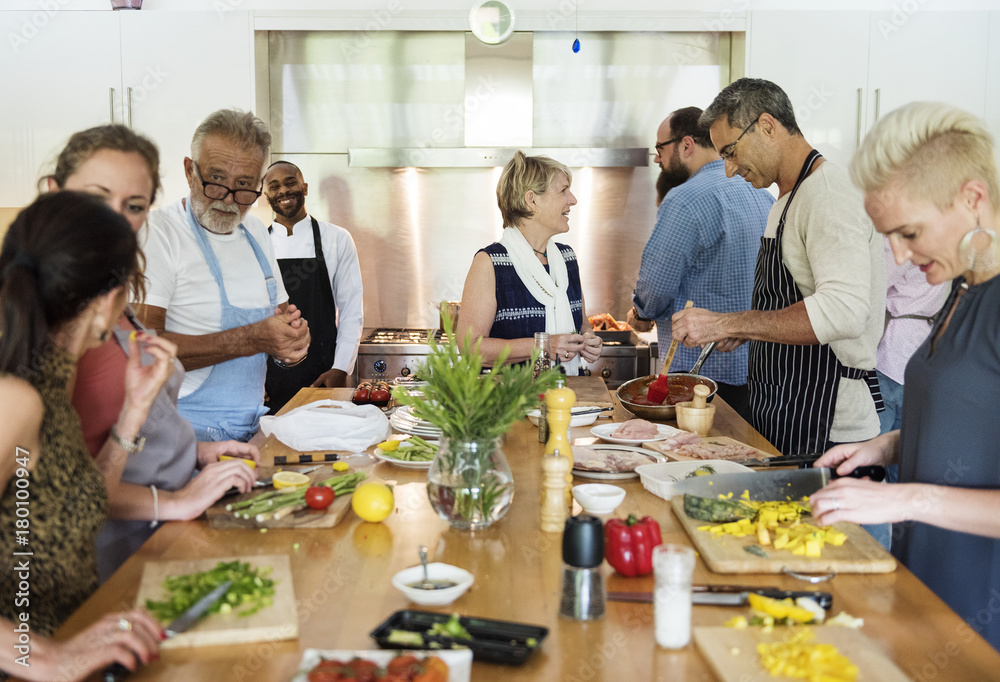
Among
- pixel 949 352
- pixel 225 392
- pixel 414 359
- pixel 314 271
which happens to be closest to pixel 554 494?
pixel 949 352

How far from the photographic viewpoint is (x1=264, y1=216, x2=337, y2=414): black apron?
4188mm

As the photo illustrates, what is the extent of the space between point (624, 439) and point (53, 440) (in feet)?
4.56

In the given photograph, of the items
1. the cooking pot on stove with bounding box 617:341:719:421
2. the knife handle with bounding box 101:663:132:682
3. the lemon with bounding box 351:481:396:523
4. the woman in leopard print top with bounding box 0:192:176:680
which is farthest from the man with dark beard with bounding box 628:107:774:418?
the knife handle with bounding box 101:663:132:682

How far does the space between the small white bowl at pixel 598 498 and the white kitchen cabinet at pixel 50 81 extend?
3537mm

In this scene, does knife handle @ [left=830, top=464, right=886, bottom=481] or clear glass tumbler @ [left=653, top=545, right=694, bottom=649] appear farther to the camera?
knife handle @ [left=830, top=464, right=886, bottom=481]

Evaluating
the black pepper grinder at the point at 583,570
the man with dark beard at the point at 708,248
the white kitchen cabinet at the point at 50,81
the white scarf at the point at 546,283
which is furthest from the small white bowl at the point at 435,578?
the white kitchen cabinet at the point at 50,81

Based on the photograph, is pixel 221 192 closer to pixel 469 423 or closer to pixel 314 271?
pixel 469 423

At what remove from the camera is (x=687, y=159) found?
382 centimetres

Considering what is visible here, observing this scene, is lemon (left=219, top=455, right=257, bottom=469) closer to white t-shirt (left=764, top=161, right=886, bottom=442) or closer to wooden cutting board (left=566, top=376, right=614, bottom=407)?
wooden cutting board (left=566, top=376, right=614, bottom=407)

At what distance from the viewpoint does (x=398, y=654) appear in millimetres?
1081

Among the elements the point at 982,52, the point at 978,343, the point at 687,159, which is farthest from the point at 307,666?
the point at 982,52

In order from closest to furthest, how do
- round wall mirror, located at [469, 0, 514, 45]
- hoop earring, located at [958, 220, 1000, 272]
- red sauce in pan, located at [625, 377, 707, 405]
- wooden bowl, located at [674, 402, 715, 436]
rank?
1. hoop earring, located at [958, 220, 1000, 272]
2. wooden bowl, located at [674, 402, 715, 436]
3. red sauce in pan, located at [625, 377, 707, 405]
4. round wall mirror, located at [469, 0, 514, 45]

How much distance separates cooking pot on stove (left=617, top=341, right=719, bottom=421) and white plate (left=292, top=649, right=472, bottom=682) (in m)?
1.62

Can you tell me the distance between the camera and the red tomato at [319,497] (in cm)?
174
